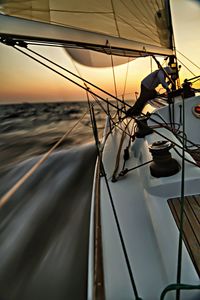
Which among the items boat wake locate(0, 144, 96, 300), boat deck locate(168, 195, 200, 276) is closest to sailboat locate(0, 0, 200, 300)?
boat deck locate(168, 195, 200, 276)

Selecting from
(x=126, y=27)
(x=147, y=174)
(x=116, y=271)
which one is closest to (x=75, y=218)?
(x=147, y=174)

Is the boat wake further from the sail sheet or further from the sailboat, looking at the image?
the sail sheet

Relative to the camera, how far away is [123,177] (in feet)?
5.41

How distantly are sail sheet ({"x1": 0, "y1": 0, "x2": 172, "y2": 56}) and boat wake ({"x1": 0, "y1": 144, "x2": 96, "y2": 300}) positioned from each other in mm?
1625

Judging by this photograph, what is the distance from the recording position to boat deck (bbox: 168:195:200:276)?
90cm

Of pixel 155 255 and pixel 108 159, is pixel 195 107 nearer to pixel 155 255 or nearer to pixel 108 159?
pixel 108 159

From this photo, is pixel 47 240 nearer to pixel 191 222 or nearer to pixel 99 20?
pixel 191 222

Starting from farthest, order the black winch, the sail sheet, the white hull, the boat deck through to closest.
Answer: the sail sheet, the black winch, the boat deck, the white hull

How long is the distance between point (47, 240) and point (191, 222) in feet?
4.89

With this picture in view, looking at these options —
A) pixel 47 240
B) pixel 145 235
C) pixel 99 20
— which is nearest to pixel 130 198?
pixel 145 235

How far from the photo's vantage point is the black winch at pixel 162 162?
1.37 metres

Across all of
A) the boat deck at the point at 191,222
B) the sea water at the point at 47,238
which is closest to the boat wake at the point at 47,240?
the sea water at the point at 47,238

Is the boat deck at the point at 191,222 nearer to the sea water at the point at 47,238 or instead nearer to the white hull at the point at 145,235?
the white hull at the point at 145,235

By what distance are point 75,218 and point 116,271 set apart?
1.30 metres
